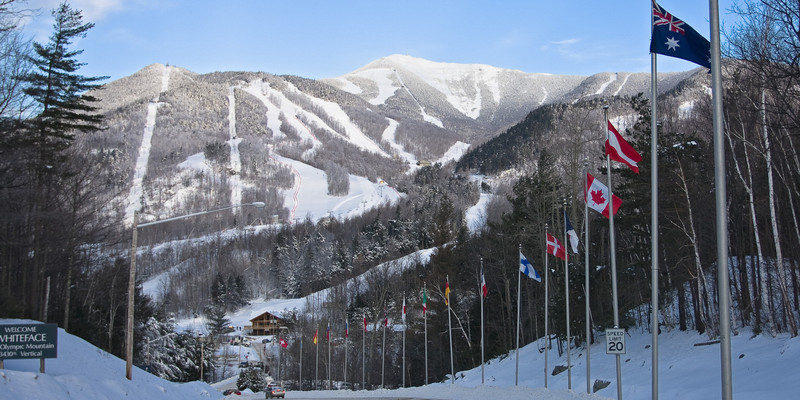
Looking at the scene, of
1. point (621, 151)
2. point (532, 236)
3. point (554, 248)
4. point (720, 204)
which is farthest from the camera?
point (532, 236)

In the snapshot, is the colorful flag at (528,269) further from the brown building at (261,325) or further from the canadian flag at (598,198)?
the brown building at (261,325)

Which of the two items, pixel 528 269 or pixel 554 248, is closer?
pixel 554 248

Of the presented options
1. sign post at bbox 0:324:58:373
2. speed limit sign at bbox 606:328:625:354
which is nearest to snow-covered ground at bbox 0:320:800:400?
sign post at bbox 0:324:58:373

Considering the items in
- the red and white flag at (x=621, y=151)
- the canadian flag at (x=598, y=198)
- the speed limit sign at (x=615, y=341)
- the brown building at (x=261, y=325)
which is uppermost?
the red and white flag at (x=621, y=151)

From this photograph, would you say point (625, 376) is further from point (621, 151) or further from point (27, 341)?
point (27, 341)

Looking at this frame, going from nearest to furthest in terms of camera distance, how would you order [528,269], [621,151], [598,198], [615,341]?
[615,341], [621,151], [598,198], [528,269]

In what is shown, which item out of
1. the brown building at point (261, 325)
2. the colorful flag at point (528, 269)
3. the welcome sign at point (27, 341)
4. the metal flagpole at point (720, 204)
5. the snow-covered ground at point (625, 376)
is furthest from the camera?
the brown building at point (261, 325)

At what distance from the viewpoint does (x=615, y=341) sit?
57.9 ft

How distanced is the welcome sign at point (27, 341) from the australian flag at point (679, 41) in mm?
17087

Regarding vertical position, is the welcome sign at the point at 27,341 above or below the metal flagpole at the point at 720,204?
below

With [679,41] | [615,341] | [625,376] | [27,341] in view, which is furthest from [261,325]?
[679,41]

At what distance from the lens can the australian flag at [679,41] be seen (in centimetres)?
1276

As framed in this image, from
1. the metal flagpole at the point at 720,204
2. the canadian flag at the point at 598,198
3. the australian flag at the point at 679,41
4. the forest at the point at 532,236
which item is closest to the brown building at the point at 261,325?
the forest at the point at 532,236

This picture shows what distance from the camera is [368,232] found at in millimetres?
155625
